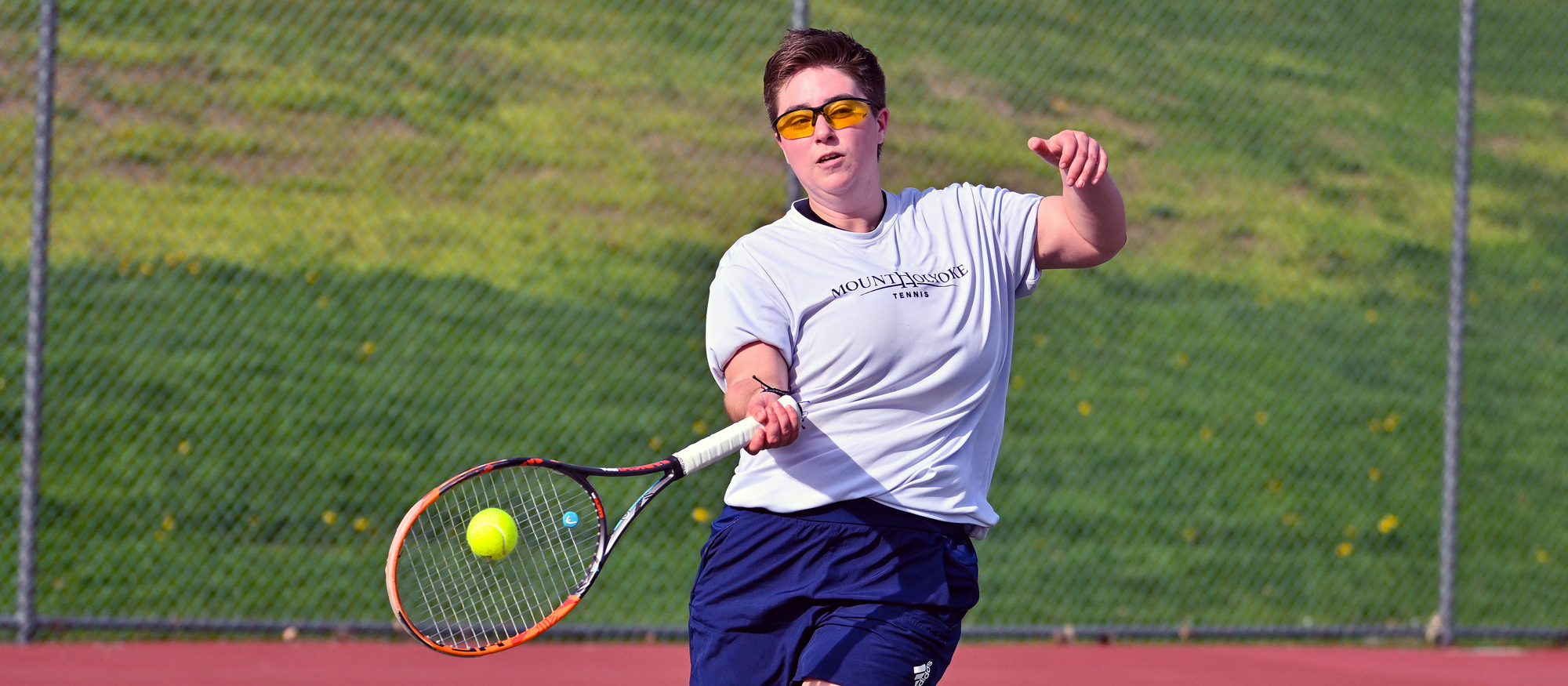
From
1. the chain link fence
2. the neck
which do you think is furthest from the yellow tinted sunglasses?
the chain link fence

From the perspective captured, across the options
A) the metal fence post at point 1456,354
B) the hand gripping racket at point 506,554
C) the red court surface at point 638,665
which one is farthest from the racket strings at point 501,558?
the metal fence post at point 1456,354

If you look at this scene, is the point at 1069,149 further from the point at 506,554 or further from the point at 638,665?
the point at 638,665

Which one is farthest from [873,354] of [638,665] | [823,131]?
[638,665]

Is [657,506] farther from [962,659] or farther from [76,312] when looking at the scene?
[76,312]

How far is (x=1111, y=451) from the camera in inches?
292

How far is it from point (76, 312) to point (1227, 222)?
6938mm

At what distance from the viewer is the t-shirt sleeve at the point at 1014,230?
2.75 metres

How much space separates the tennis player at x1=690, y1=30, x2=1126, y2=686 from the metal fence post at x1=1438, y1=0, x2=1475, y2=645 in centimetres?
382

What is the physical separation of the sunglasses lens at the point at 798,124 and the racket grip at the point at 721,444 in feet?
1.59

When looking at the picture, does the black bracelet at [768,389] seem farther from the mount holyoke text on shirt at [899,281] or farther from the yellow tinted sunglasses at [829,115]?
the yellow tinted sunglasses at [829,115]

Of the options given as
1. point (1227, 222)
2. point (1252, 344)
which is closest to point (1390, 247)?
point (1227, 222)

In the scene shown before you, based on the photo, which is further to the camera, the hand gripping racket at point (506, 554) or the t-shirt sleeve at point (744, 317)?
the hand gripping racket at point (506, 554)

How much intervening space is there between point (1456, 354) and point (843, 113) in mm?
4143

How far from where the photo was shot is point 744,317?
8.32ft
